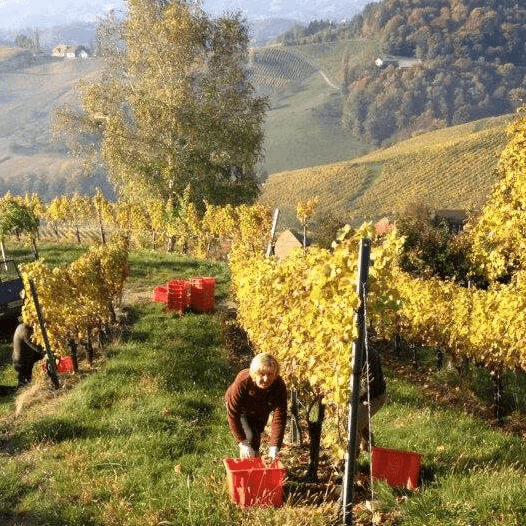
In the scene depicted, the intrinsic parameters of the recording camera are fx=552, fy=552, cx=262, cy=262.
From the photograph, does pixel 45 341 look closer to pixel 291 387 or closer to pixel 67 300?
pixel 67 300

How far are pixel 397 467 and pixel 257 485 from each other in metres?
1.47

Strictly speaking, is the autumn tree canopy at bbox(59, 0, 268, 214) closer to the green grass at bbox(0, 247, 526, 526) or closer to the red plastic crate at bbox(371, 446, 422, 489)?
the green grass at bbox(0, 247, 526, 526)

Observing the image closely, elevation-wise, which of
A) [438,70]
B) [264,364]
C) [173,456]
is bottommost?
[173,456]

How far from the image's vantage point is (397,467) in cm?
562

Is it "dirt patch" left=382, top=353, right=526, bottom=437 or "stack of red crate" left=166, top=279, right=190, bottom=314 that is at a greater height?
"stack of red crate" left=166, top=279, right=190, bottom=314

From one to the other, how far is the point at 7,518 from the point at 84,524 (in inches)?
41.1

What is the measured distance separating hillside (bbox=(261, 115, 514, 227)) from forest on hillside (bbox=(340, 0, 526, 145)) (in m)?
61.2

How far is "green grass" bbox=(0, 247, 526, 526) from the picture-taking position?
5.11 m

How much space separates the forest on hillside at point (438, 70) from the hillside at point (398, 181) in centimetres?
6121

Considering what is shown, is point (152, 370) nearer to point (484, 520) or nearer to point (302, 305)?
point (302, 305)

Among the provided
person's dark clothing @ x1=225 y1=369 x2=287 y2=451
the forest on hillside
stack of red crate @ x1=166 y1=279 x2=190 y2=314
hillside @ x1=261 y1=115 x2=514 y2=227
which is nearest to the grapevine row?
stack of red crate @ x1=166 y1=279 x2=190 y2=314

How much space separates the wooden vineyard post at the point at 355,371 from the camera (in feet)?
15.1

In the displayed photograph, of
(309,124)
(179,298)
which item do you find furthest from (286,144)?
(179,298)

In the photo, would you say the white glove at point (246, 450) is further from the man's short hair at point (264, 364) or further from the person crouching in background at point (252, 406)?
the man's short hair at point (264, 364)
